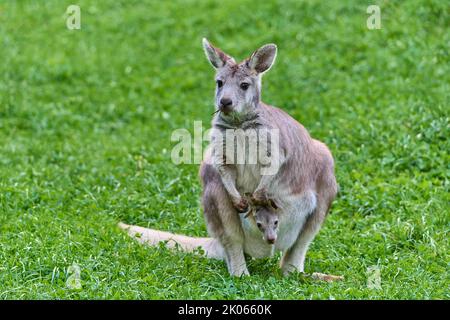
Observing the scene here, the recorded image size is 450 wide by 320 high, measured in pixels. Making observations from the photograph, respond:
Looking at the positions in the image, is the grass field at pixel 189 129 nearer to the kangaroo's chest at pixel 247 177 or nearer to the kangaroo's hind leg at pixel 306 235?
the kangaroo's hind leg at pixel 306 235

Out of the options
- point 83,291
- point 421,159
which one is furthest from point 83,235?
point 421,159

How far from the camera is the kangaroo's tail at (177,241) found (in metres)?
6.83

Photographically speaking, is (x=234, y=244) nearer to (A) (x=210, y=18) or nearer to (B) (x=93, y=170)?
(B) (x=93, y=170)

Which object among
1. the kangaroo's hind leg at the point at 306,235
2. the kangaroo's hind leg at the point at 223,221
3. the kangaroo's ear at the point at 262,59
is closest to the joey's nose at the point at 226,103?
the kangaroo's ear at the point at 262,59

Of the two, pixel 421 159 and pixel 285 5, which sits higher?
pixel 285 5

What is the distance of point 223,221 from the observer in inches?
250

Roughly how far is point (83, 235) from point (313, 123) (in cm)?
386

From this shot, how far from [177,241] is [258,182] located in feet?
3.56

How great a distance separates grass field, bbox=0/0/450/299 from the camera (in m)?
6.29

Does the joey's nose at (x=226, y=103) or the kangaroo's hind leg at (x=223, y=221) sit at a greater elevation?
the joey's nose at (x=226, y=103)

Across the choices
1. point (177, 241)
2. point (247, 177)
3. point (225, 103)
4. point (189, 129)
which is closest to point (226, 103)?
point (225, 103)

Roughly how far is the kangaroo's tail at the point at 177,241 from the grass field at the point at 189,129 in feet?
0.55

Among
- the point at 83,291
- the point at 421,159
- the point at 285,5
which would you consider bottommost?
the point at 83,291

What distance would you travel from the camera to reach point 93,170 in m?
8.92
